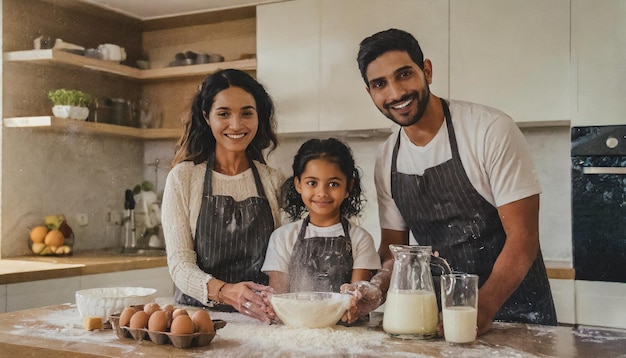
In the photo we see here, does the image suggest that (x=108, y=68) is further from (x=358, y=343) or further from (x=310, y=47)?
(x=358, y=343)

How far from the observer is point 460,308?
1.10 m

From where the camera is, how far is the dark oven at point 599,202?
70.9 inches

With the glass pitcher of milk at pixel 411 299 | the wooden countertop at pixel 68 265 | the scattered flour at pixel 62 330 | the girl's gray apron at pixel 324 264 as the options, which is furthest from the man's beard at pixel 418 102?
the wooden countertop at pixel 68 265

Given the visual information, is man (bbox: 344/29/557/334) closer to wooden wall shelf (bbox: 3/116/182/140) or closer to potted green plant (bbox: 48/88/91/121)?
wooden wall shelf (bbox: 3/116/182/140)

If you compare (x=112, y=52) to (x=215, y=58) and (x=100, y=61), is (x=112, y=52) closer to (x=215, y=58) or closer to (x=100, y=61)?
(x=100, y=61)

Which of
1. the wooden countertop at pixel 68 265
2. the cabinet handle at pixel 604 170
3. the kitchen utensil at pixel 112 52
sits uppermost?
the kitchen utensil at pixel 112 52

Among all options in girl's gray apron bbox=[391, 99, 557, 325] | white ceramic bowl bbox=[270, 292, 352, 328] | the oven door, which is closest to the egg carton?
white ceramic bowl bbox=[270, 292, 352, 328]

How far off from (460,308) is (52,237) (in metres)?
1.65

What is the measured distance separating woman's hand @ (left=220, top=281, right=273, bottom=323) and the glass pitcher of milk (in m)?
0.26

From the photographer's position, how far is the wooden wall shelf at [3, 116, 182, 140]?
2.23 m

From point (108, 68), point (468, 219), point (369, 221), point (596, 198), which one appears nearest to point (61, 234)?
point (108, 68)

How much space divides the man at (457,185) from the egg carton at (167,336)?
0.37 m

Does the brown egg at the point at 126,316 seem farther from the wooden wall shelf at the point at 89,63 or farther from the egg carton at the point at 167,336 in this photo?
the wooden wall shelf at the point at 89,63

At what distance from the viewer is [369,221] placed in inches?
56.9
